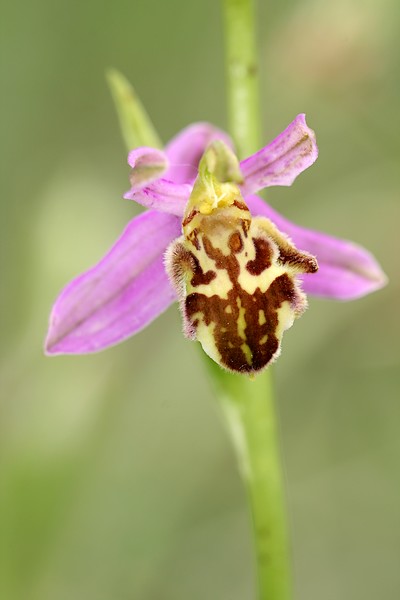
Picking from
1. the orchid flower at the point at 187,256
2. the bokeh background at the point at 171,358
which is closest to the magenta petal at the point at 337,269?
the orchid flower at the point at 187,256

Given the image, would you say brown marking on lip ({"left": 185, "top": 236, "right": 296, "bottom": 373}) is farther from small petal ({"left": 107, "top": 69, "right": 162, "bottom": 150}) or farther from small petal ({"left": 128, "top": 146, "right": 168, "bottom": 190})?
small petal ({"left": 107, "top": 69, "right": 162, "bottom": 150})

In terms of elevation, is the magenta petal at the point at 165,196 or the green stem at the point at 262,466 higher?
the magenta petal at the point at 165,196

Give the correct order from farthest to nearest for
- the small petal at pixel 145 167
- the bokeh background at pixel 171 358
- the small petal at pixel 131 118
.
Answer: the bokeh background at pixel 171 358 → the small petal at pixel 131 118 → the small petal at pixel 145 167

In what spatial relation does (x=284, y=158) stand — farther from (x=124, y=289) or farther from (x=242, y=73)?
(x=124, y=289)

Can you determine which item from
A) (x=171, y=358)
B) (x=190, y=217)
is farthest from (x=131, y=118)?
(x=171, y=358)

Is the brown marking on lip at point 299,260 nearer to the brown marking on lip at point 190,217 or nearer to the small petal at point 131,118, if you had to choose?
the brown marking on lip at point 190,217

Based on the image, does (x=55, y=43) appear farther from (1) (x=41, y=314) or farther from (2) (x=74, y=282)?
(2) (x=74, y=282)

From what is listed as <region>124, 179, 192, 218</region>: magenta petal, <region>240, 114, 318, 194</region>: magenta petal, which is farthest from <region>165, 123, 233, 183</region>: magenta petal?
<region>240, 114, 318, 194</region>: magenta petal
